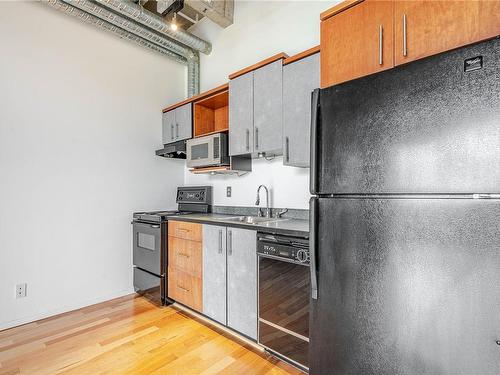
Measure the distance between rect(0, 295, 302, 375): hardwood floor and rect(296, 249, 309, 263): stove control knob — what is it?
77cm

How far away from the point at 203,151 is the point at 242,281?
1.38 metres

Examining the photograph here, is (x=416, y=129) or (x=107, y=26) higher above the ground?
(x=107, y=26)

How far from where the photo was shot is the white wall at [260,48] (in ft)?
8.30

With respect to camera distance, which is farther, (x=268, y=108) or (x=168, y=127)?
(x=168, y=127)

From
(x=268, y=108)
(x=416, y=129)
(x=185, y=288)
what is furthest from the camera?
(x=185, y=288)

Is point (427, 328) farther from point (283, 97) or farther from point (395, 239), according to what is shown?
point (283, 97)

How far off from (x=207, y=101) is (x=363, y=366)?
2658 mm

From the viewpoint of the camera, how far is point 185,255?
2641 mm

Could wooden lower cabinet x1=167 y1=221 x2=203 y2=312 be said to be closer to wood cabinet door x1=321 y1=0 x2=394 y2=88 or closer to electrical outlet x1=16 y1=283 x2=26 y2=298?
electrical outlet x1=16 y1=283 x2=26 y2=298

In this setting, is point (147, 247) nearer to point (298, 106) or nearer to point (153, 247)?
point (153, 247)

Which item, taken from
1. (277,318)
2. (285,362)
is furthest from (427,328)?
(285,362)

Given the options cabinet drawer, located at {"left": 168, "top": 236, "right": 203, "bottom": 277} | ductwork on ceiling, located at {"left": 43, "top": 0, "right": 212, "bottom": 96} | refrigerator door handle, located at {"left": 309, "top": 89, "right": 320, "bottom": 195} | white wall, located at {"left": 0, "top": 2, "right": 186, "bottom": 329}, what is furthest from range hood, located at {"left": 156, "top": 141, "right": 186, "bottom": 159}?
refrigerator door handle, located at {"left": 309, "top": 89, "right": 320, "bottom": 195}

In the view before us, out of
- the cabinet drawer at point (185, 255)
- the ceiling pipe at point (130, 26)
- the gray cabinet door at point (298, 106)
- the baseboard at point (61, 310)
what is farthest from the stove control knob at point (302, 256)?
the ceiling pipe at point (130, 26)

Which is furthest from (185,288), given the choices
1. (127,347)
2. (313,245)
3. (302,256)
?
(313,245)
